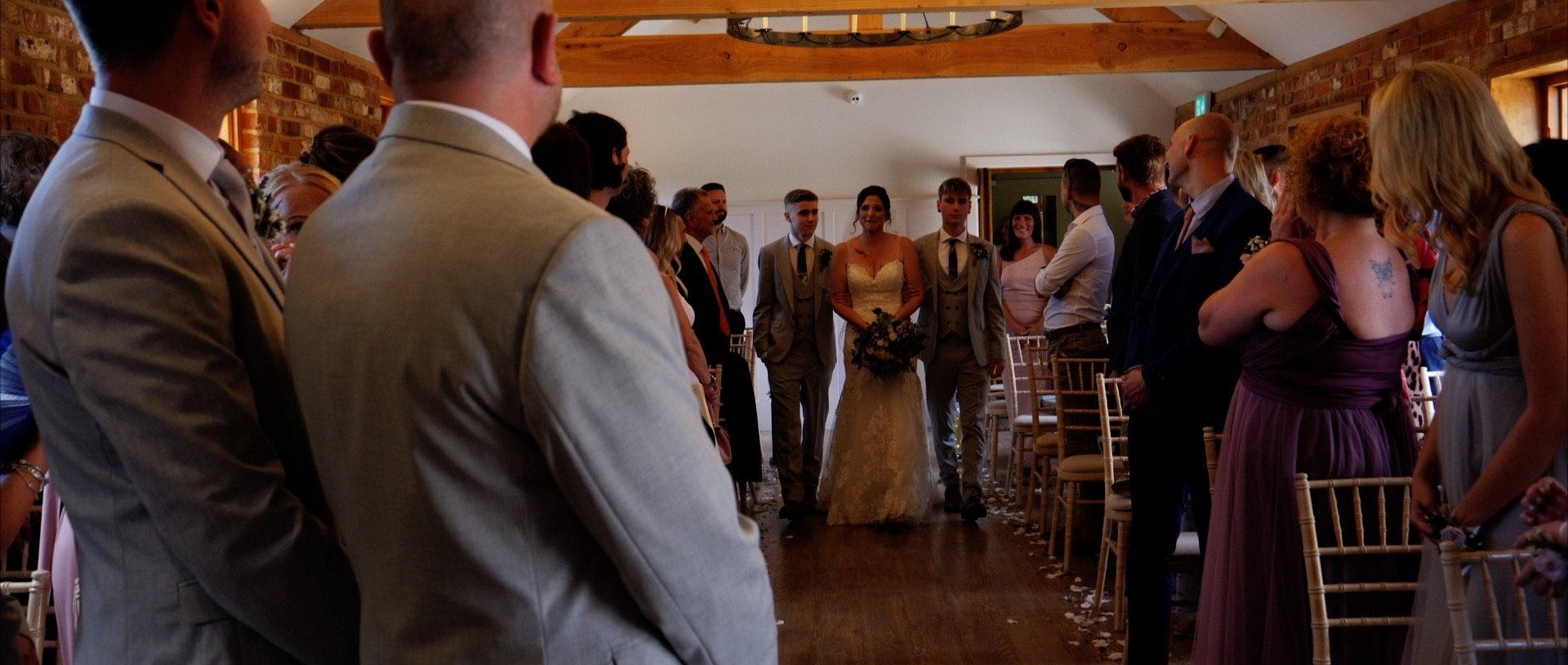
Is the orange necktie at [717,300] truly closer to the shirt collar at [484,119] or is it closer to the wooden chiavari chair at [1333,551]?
the wooden chiavari chair at [1333,551]

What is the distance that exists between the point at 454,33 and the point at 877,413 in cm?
530

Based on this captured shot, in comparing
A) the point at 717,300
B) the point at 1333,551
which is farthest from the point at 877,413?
the point at 1333,551

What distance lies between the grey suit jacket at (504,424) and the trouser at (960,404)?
5273 millimetres

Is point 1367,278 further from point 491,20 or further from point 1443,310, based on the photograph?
point 491,20

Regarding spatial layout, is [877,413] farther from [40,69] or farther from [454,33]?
[454,33]

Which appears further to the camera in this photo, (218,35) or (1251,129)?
(1251,129)

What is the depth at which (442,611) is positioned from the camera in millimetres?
1126

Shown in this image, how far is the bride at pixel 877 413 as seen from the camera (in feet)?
20.6

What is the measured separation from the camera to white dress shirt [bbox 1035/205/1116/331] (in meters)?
5.79

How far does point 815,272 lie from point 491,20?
557 cm

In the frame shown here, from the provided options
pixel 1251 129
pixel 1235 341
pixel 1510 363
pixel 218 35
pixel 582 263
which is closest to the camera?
pixel 582 263

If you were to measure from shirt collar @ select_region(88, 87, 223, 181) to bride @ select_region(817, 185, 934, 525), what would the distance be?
4.97 meters

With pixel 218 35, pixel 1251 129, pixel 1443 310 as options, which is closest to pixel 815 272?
pixel 1251 129

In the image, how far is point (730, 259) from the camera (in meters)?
8.22
